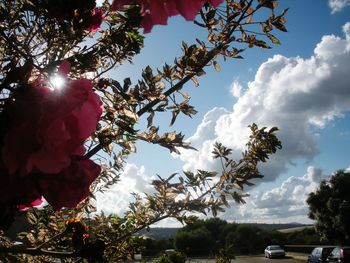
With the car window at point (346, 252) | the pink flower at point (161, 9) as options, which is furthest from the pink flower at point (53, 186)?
the car window at point (346, 252)

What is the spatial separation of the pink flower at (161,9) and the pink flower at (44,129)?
18cm

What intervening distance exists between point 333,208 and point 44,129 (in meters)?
42.0

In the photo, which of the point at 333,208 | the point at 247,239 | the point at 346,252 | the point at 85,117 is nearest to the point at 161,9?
the point at 85,117

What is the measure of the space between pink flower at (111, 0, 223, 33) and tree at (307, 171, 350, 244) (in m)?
40.6

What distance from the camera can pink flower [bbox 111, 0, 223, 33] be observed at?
0.63m

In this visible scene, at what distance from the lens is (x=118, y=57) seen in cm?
250

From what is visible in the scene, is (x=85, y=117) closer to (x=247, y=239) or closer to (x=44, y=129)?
(x=44, y=129)

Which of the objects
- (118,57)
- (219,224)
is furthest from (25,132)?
(219,224)

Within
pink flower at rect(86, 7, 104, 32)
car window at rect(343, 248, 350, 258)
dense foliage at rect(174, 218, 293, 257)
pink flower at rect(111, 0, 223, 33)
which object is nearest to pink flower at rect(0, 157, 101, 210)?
pink flower at rect(111, 0, 223, 33)

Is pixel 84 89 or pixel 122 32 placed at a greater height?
pixel 122 32

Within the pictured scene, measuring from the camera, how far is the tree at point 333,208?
122 feet

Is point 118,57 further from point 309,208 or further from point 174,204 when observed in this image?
point 309,208

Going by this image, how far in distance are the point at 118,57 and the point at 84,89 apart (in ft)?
6.06

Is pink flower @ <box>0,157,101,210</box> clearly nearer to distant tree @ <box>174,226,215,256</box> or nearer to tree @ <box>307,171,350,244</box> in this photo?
tree @ <box>307,171,350,244</box>
